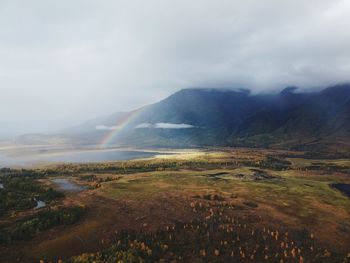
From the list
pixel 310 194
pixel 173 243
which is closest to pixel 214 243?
pixel 173 243

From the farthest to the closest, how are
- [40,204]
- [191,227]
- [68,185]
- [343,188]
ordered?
[343,188]
[68,185]
[40,204]
[191,227]

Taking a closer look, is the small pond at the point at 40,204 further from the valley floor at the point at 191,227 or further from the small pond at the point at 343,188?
the small pond at the point at 343,188

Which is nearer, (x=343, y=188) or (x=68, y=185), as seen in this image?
(x=68, y=185)

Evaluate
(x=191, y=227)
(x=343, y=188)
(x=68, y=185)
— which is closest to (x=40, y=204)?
(x=68, y=185)

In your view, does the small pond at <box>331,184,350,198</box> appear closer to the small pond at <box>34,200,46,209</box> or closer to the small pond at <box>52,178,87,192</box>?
the small pond at <box>52,178,87,192</box>

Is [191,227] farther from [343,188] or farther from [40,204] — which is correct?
[343,188]

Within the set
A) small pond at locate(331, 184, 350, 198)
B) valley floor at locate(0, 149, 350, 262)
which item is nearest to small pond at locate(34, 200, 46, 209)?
valley floor at locate(0, 149, 350, 262)

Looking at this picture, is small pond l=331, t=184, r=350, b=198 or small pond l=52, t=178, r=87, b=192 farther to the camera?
small pond l=331, t=184, r=350, b=198

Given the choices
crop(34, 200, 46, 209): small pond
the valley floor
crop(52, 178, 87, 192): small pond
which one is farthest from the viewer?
crop(52, 178, 87, 192): small pond

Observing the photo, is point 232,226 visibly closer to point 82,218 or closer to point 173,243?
point 173,243

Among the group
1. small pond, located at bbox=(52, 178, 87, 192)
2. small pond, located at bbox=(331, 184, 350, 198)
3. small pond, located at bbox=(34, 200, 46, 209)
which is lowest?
small pond, located at bbox=(331, 184, 350, 198)

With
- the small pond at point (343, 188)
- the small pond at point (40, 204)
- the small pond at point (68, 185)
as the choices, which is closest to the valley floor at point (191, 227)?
the small pond at point (40, 204)

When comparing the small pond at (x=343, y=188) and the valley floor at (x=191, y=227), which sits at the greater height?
the valley floor at (x=191, y=227)
